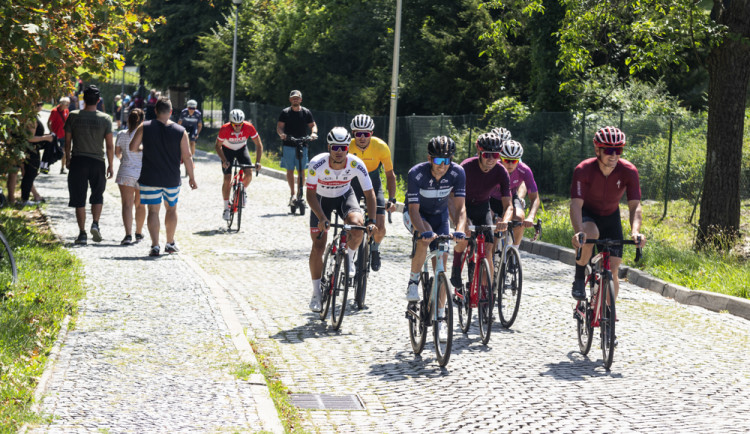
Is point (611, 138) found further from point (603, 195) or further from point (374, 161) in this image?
point (374, 161)

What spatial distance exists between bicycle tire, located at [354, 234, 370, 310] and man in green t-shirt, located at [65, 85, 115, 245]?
201 inches

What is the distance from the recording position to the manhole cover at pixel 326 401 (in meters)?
6.68

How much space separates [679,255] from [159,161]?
278 inches

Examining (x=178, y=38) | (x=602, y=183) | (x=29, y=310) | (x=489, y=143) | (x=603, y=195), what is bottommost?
(x=29, y=310)

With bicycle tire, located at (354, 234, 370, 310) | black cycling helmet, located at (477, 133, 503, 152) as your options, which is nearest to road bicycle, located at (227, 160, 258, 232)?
bicycle tire, located at (354, 234, 370, 310)

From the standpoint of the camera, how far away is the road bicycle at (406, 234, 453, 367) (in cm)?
762

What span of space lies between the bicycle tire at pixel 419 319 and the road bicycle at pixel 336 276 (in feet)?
2.84

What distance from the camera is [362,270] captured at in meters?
9.76

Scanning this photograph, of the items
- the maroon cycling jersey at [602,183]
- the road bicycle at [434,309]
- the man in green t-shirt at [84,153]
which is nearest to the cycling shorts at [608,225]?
the maroon cycling jersey at [602,183]

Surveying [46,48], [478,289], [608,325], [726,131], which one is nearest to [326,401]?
[608,325]

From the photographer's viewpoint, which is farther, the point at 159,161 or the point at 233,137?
the point at 233,137

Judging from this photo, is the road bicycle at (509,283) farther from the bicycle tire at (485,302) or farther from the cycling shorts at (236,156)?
the cycling shorts at (236,156)

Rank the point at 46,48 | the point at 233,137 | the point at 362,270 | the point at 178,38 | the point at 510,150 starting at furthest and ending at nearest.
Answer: the point at 178,38 → the point at 233,137 → the point at 46,48 → the point at 510,150 → the point at 362,270

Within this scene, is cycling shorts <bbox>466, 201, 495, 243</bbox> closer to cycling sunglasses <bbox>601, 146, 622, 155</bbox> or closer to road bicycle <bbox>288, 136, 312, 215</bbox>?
cycling sunglasses <bbox>601, 146, 622, 155</bbox>
